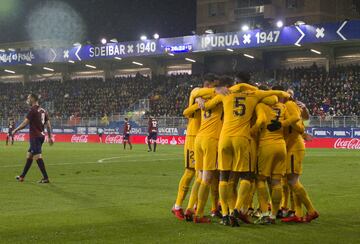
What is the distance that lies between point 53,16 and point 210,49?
24942mm

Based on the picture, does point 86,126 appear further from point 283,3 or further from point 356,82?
point 283,3

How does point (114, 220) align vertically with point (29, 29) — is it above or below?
below

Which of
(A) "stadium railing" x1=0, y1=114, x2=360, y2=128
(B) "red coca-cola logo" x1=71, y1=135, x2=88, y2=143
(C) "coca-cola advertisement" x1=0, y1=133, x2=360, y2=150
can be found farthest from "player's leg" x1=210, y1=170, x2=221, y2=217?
(B) "red coca-cola logo" x1=71, y1=135, x2=88, y2=143

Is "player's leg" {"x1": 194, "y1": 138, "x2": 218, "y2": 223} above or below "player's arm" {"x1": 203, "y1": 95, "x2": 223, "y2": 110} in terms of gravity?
below

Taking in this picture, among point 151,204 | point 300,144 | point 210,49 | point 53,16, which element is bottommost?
point 151,204

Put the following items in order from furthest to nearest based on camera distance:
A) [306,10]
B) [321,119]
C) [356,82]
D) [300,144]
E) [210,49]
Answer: [306,10] → [210,49] → [356,82] → [321,119] → [300,144]

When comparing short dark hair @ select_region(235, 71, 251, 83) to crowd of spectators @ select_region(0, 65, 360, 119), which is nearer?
short dark hair @ select_region(235, 71, 251, 83)

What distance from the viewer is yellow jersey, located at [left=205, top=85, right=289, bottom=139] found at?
9.68 m

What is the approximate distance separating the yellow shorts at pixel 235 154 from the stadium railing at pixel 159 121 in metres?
29.1

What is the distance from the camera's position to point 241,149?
31.5 ft

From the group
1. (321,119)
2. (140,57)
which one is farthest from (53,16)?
(321,119)

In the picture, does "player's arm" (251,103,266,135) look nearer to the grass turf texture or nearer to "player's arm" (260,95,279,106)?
"player's arm" (260,95,279,106)

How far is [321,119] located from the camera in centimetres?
4162

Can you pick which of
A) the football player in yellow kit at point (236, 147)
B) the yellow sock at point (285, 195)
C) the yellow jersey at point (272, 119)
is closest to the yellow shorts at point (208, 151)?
the football player in yellow kit at point (236, 147)
